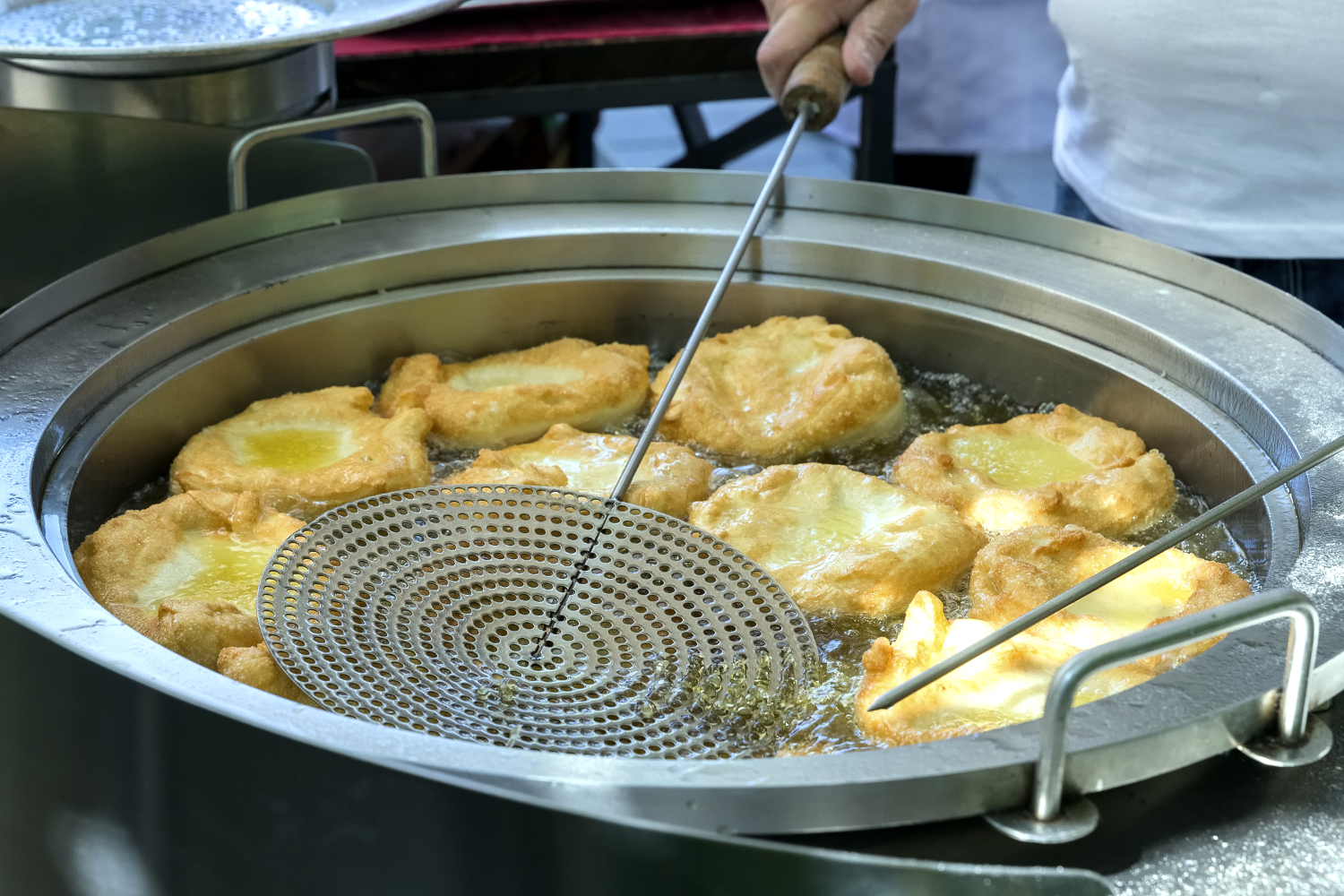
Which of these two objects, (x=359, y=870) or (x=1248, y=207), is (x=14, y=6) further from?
(x=1248, y=207)

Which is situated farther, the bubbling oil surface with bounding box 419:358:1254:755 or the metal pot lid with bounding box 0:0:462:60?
the metal pot lid with bounding box 0:0:462:60

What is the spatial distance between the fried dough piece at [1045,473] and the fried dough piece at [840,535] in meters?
0.07

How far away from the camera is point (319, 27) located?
1940mm

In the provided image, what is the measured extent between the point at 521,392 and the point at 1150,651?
4.06ft

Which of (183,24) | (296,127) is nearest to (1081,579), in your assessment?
(296,127)

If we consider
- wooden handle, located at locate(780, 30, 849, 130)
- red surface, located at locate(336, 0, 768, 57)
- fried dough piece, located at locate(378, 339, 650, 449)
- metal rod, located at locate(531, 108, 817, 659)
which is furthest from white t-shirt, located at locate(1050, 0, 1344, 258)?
red surface, located at locate(336, 0, 768, 57)

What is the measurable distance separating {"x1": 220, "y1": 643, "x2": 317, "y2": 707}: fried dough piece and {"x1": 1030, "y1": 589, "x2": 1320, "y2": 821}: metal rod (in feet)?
2.57

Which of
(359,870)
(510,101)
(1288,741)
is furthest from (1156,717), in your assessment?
→ (510,101)

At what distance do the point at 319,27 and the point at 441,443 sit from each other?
0.68 m

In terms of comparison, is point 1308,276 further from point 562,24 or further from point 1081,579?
point 562,24

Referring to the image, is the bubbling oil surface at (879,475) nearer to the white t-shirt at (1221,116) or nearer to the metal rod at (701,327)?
the metal rod at (701,327)

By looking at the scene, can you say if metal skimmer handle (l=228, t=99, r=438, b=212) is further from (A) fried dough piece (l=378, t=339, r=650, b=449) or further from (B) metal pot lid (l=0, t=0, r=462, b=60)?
(A) fried dough piece (l=378, t=339, r=650, b=449)

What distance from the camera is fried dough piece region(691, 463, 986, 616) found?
62.4 inches

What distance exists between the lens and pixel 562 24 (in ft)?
12.3
